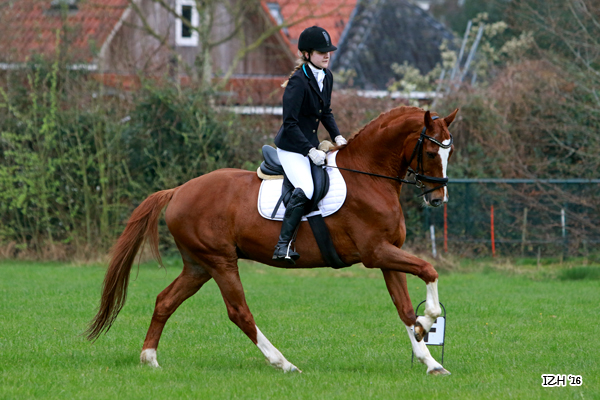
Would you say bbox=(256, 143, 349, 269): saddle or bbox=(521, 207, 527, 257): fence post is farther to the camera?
bbox=(521, 207, 527, 257): fence post

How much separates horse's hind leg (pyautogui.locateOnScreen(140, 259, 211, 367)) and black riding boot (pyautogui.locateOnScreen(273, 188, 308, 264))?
3.37 ft

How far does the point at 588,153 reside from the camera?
16.2 metres

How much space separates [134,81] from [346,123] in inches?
204

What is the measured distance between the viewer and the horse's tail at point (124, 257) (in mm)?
7082

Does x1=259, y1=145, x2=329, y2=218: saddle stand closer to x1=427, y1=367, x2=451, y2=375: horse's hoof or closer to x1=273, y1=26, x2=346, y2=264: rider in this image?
x1=273, y1=26, x2=346, y2=264: rider

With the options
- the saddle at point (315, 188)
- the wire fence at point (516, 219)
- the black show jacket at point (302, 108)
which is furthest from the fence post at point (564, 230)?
the saddle at point (315, 188)

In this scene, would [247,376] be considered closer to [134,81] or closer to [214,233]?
[214,233]

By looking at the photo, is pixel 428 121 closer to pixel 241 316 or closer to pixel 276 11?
pixel 241 316

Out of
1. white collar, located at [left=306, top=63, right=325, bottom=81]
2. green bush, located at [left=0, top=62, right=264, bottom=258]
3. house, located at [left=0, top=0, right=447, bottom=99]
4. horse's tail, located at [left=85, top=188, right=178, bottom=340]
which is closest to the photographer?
white collar, located at [left=306, top=63, right=325, bottom=81]

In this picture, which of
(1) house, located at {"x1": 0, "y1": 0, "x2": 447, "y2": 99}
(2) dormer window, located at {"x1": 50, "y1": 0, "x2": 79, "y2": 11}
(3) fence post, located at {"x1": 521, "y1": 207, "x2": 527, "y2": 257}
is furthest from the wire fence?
(2) dormer window, located at {"x1": 50, "y1": 0, "x2": 79, "y2": 11}

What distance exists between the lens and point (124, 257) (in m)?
7.25

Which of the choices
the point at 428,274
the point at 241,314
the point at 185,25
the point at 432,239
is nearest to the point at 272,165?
the point at 241,314

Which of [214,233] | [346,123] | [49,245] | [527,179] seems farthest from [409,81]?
[214,233]

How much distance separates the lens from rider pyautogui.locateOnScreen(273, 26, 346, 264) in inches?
260
